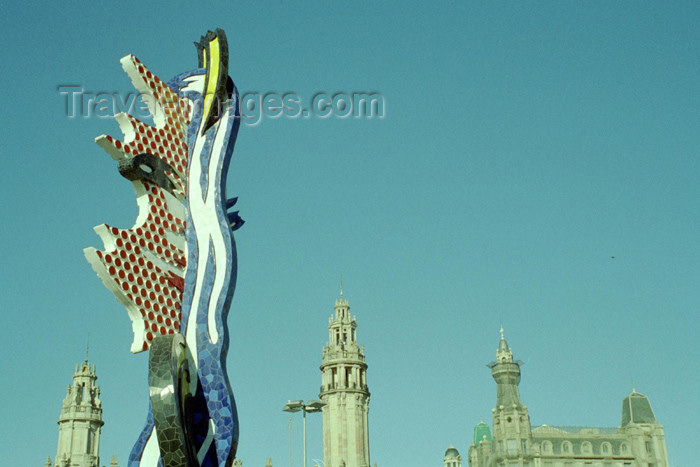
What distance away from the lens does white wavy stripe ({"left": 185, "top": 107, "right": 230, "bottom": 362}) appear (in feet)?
96.6

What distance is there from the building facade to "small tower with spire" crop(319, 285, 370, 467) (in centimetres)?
2431

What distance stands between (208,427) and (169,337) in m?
3.07

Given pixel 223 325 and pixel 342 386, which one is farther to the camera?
pixel 342 386

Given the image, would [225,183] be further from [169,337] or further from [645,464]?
[645,464]

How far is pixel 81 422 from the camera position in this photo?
3482 inches

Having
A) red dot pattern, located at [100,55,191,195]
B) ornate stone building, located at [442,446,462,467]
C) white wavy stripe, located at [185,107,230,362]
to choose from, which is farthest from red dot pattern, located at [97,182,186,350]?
ornate stone building, located at [442,446,462,467]

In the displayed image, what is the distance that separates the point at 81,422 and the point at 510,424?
47.5 m

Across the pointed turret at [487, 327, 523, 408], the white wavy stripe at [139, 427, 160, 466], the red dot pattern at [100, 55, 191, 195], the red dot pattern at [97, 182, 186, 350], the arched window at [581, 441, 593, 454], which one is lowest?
the white wavy stripe at [139, 427, 160, 466]

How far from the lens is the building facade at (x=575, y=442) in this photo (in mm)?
104938

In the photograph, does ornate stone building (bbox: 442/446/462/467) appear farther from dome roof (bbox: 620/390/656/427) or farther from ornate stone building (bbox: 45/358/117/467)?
ornate stone building (bbox: 45/358/117/467)

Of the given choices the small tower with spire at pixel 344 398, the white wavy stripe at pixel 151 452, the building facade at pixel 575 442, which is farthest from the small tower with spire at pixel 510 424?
the white wavy stripe at pixel 151 452

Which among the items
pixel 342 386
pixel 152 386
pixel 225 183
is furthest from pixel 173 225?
pixel 342 386

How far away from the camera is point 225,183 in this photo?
1251 inches

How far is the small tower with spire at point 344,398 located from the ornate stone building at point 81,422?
2174 cm
